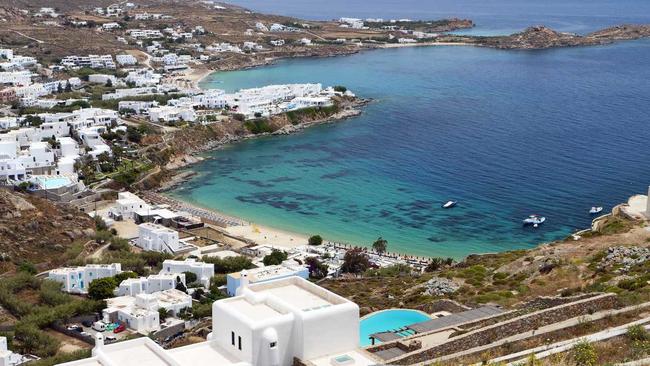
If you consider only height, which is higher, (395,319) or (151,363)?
(151,363)

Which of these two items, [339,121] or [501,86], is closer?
[339,121]

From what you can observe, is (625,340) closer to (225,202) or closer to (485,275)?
(485,275)

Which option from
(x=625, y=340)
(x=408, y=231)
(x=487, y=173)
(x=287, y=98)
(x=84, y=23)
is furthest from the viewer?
(x=84, y=23)

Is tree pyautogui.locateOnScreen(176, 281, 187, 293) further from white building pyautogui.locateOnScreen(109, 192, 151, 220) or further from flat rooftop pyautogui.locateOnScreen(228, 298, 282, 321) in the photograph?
flat rooftop pyautogui.locateOnScreen(228, 298, 282, 321)

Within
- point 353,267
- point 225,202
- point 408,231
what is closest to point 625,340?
point 353,267

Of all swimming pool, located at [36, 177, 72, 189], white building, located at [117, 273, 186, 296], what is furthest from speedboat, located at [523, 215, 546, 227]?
swimming pool, located at [36, 177, 72, 189]
